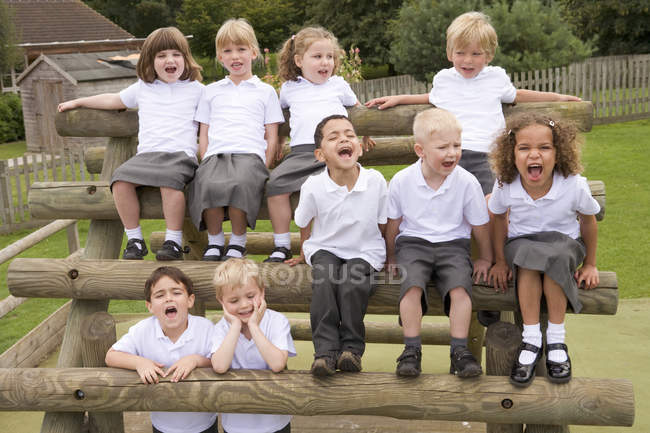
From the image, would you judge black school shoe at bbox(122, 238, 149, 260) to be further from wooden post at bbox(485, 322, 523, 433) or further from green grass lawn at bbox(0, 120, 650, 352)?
green grass lawn at bbox(0, 120, 650, 352)

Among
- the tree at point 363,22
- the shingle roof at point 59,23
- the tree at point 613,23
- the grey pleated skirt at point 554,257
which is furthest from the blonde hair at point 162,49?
the shingle roof at point 59,23

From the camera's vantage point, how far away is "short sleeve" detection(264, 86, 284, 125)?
4316 mm

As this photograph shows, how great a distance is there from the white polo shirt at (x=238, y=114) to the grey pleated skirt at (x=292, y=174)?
0.25 m

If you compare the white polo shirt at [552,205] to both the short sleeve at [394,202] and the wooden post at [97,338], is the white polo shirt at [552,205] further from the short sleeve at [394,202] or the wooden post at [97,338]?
the wooden post at [97,338]

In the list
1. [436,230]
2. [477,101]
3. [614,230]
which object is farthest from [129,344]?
[614,230]

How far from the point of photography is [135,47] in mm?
23953

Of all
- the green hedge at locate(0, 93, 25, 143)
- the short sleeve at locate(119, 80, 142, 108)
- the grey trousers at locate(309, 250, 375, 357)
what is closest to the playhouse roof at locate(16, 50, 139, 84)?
the green hedge at locate(0, 93, 25, 143)

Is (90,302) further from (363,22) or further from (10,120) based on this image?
(363,22)

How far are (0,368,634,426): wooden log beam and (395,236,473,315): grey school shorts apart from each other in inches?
15.9

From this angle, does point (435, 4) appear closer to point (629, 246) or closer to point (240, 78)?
point (629, 246)

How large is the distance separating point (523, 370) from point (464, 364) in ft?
0.90

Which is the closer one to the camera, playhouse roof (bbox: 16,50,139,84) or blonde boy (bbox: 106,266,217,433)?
blonde boy (bbox: 106,266,217,433)

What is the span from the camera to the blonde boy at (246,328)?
3.31m

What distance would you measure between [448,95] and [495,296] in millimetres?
1377
